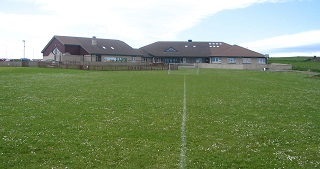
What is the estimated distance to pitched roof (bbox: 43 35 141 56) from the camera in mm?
87938

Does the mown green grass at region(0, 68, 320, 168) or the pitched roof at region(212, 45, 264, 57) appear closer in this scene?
the mown green grass at region(0, 68, 320, 168)

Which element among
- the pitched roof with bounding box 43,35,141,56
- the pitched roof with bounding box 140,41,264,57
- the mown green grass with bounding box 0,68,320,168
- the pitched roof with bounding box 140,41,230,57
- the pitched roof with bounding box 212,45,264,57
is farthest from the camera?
the pitched roof with bounding box 140,41,230,57

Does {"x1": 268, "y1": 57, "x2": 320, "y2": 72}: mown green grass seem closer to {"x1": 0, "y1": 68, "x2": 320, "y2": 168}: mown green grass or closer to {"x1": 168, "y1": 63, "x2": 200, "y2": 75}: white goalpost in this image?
{"x1": 168, "y1": 63, "x2": 200, "y2": 75}: white goalpost

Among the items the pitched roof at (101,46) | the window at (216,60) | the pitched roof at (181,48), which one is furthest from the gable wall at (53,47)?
the window at (216,60)

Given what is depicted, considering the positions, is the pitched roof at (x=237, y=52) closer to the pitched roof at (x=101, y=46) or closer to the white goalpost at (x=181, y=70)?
the white goalpost at (x=181, y=70)

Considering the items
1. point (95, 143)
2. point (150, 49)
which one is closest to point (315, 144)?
point (95, 143)

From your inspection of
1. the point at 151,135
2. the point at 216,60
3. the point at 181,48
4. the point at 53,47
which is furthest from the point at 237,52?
the point at 151,135

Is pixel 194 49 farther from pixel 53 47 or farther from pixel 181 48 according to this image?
pixel 53 47

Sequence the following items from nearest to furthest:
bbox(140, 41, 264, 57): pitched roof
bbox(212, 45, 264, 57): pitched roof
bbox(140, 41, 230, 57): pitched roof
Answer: bbox(212, 45, 264, 57): pitched roof < bbox(140, 41, 264, 57): pitched roof < bbox(140, 41, 230, 57): pitched roof

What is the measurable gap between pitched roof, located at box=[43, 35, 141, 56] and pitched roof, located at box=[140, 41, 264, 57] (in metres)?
10.2

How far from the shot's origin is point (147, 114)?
1540 cm

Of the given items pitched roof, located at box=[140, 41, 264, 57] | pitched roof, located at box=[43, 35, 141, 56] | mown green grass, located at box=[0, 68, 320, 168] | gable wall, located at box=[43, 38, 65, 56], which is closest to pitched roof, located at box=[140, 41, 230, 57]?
pitched roof, located at box=[140, 41, 264, 57]

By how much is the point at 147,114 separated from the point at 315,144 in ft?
24.9

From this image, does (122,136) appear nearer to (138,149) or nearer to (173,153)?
(138,149)
